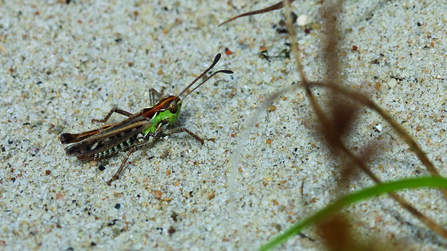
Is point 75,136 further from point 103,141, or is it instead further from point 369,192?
point 369,192

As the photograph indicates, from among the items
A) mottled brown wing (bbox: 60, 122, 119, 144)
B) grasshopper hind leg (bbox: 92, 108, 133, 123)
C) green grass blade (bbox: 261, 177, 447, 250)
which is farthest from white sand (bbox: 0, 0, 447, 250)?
green grass blade (bbox: 261, 177, 447, 250)

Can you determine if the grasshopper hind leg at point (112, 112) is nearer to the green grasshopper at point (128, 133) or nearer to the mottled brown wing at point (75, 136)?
the green grasshopper at point (128, 133)

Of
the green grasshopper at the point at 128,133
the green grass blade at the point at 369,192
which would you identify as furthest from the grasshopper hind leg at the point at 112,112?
the green grass blade at the point at 369,192

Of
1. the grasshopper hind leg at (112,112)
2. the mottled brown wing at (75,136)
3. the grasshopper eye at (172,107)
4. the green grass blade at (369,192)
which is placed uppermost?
the green grass blade at (369,192)

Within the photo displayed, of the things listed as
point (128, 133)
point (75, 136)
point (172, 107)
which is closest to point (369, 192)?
point (172, 107)

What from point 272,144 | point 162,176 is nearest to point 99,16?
point 162,176

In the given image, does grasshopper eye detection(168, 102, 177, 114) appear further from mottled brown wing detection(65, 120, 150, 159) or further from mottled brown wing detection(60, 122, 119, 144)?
mottled brown wing detection(60, 122, 119, 144)

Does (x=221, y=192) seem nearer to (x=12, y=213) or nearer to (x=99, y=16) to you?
→ (x=12, y=213)

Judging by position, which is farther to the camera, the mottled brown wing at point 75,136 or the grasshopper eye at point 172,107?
the grasshopper eye at point 172,107
